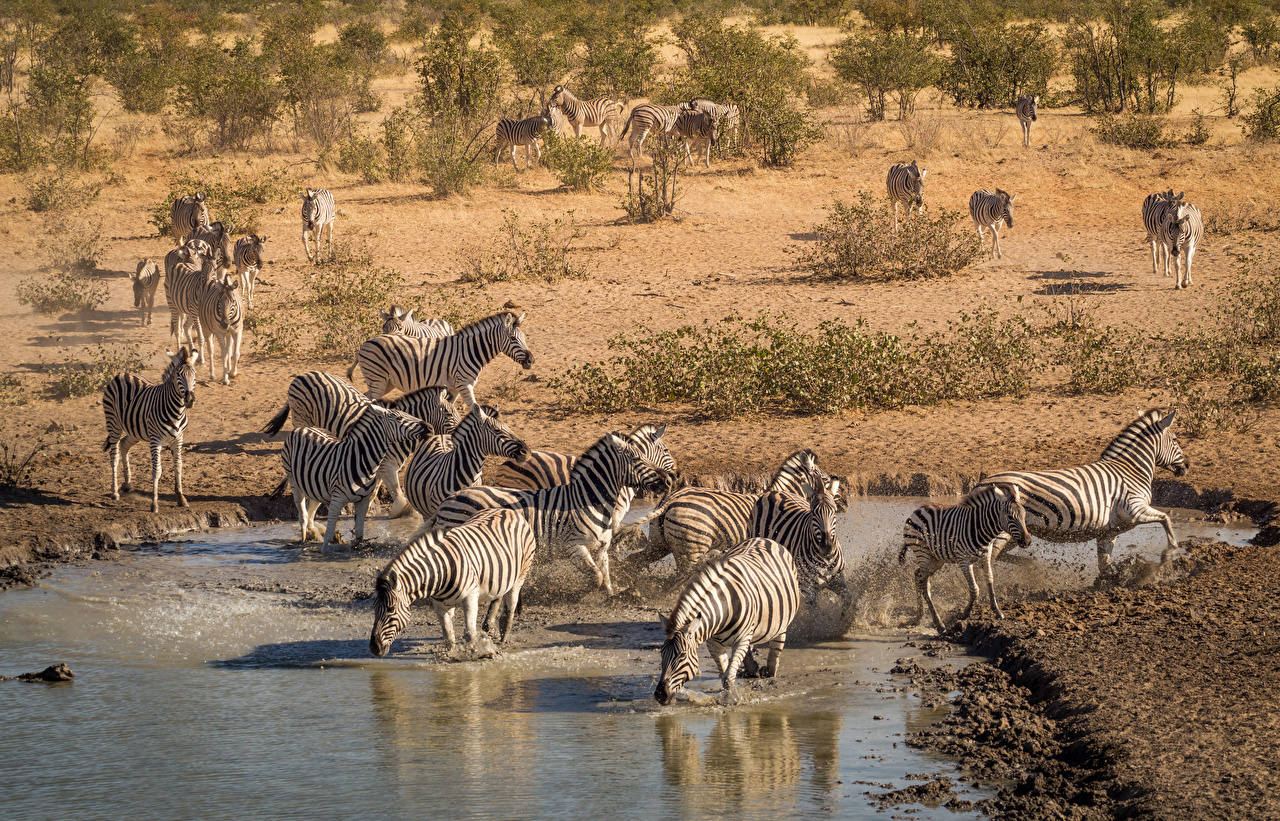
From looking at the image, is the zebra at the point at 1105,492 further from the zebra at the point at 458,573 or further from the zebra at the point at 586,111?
the zebra at the point at 586,111

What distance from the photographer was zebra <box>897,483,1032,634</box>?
8.43 m

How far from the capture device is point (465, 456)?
9.88 meters

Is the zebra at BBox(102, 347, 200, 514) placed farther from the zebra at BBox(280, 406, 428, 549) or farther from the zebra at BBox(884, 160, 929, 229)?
the zebra at BBox(884, 160, 929, 229)

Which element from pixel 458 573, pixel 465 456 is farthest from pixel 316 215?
pixel 458 573

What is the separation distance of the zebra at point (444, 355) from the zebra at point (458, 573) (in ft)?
15.1

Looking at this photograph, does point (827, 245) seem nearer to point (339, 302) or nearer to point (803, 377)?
point (803, 377)

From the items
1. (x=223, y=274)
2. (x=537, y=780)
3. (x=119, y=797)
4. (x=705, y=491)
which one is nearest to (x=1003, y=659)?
(x=705, y=491)

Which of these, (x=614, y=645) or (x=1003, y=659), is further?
(x=614, y=645)

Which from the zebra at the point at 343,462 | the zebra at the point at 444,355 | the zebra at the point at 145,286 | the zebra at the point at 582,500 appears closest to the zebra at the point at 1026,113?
the zebra at the point at 444,355

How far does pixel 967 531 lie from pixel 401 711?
12.3ft

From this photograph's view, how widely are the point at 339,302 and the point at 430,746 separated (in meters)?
10.7

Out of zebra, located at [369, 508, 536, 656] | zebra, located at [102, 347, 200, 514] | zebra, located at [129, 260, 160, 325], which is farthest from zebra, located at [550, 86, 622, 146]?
zebra, located at [369, 508, 536, 656]

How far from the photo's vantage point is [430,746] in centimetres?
673

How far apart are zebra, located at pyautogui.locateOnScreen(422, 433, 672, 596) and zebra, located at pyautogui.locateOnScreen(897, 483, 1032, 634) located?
1739mm
